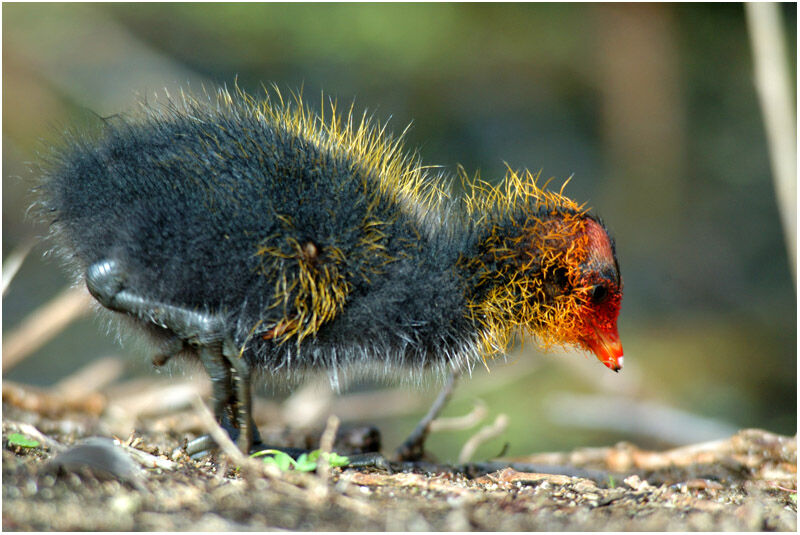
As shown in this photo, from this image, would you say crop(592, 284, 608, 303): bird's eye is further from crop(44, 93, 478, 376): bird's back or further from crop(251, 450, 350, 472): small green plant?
crop(251, 450, 350, 472): small green plant

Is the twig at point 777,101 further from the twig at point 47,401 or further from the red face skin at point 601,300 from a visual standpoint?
the twig at point 47,401

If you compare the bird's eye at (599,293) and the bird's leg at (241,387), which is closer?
the bird's leg at (241,387)

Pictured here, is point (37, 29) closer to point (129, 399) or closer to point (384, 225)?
point (129, 399)

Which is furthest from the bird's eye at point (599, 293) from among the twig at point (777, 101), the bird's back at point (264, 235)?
the twig at point (777, 101)

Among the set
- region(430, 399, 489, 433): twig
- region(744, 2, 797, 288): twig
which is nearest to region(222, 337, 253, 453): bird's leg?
region(430, 399, 489, 433): twig

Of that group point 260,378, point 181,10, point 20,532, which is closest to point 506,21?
point 181,10

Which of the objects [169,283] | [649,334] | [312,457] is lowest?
[312,457]
